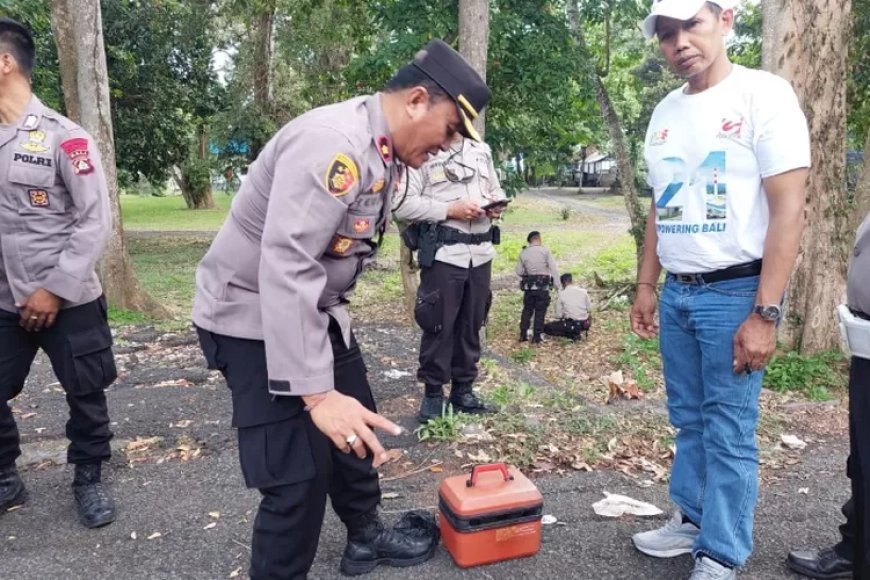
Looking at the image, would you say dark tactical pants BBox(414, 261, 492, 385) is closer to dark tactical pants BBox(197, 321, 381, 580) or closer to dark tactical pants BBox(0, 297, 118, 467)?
dark tactical pants BBox(0, 297, 118, 467)

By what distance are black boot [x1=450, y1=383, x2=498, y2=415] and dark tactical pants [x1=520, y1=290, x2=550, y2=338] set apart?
211 inches

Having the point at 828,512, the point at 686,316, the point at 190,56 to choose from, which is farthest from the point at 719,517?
the point at 190,56

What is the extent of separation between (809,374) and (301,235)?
5290mm

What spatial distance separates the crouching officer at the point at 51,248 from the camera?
2889 mm

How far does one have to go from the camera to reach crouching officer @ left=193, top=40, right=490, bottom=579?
6.00 ft

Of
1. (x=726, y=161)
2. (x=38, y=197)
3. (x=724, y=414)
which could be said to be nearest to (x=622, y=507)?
(x=724, y=414)

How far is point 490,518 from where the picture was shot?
265cm

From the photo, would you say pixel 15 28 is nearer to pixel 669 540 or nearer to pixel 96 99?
pixel 669 540

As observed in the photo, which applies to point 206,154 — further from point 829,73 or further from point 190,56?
point 829,73

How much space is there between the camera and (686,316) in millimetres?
2533

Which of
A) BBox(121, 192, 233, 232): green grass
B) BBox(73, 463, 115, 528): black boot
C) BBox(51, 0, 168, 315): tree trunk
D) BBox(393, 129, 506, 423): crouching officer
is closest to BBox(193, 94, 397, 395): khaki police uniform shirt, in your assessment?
BBox(73, 463, 115, 528): black boot

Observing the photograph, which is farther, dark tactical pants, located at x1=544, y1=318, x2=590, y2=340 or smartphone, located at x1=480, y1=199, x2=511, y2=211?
dark tactical pants, located at x1=544, y1=318, x2=590, y2=340

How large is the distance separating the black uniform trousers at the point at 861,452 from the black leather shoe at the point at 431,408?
2.34 meters

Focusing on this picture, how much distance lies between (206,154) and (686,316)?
83.7 feet
